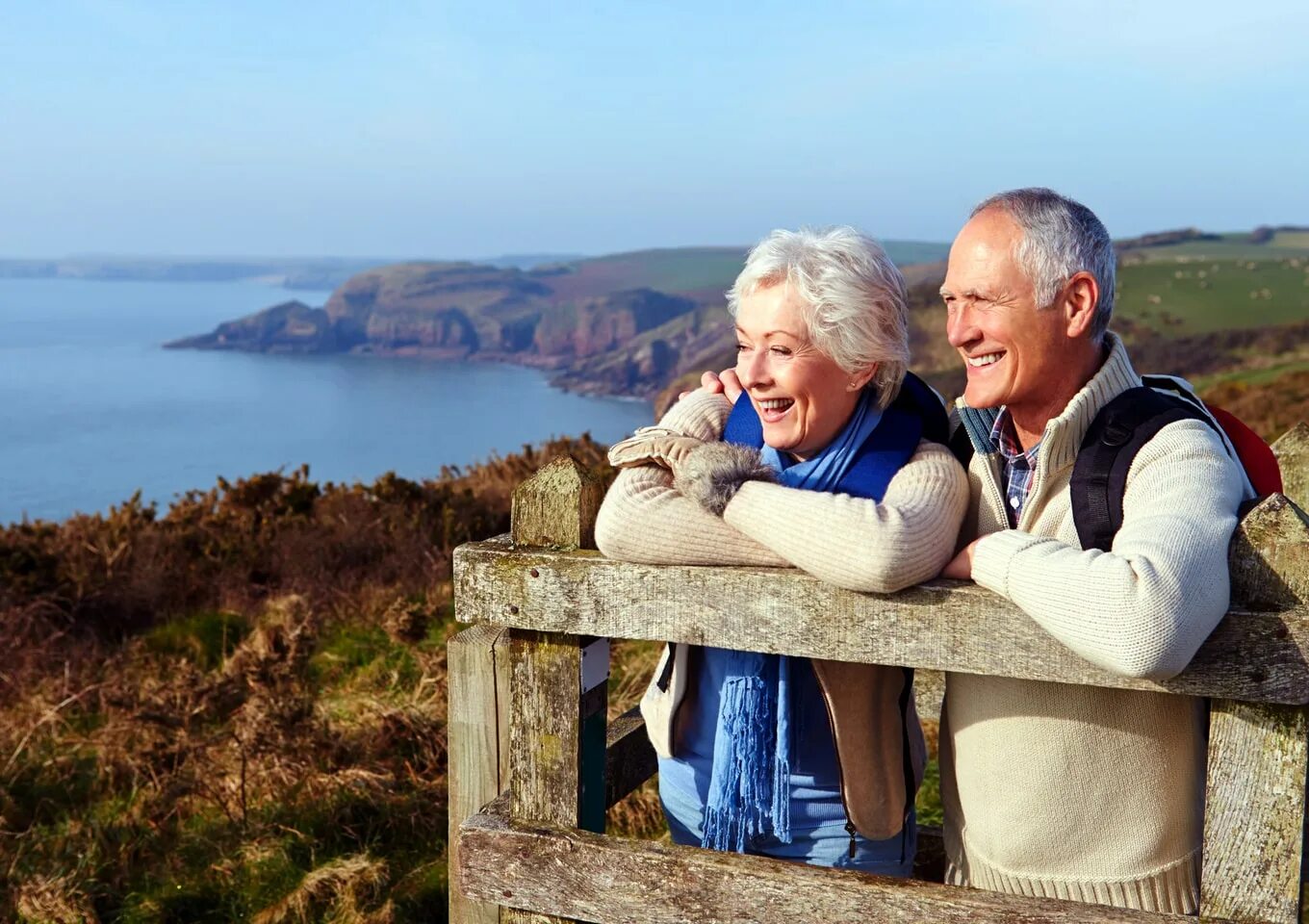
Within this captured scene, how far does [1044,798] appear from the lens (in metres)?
2.63

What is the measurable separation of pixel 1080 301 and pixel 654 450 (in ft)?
3.40

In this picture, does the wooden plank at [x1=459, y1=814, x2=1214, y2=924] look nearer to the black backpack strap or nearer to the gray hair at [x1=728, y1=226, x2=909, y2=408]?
the black backpack strap

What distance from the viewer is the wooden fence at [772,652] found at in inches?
88.5

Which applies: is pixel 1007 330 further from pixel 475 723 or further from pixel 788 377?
pixel 475 723

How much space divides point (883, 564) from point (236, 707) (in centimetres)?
469

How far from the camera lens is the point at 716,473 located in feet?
8.48

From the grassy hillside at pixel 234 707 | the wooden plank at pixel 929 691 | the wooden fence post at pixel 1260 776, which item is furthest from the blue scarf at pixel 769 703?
the grassy hillside at pixel 234 707

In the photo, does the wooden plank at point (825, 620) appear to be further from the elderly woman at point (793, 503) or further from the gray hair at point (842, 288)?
the gray hair at point (842, 288)

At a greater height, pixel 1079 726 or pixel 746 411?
pixel 746 411

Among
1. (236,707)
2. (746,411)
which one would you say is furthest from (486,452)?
(746,411)

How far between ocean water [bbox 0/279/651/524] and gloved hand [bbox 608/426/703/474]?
16.8 metres

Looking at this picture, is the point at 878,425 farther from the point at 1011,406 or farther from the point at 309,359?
the point at 309,359

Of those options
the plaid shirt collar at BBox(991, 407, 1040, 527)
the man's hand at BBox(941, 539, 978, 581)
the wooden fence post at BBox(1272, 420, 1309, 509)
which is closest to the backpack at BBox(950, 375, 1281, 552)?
the plaid shirt collar at BBox(991, 407, 1040, 527)

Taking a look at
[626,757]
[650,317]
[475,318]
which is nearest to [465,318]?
[475,318]
